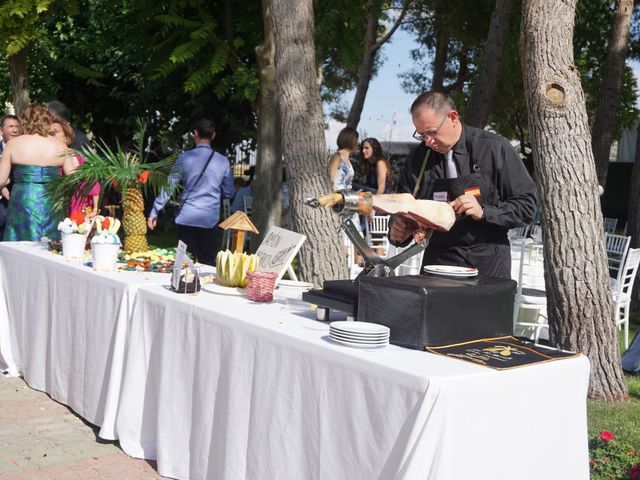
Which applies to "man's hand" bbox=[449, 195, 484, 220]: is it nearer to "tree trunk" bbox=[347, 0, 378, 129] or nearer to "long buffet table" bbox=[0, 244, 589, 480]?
"long buffet table" bbox=[0, 244, 589, 480]

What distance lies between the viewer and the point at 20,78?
30.3ft

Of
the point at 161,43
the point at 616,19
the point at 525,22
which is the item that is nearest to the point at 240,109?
the point at 161,43

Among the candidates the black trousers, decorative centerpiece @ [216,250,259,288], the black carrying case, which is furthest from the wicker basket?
the black trousers

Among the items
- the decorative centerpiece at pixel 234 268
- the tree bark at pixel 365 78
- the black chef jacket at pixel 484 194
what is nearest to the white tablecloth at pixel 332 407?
the decorative centerpiece at pixel 234 268

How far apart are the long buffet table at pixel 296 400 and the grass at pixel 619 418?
190cm

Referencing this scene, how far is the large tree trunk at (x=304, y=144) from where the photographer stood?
576 centimetres

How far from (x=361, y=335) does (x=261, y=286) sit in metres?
0.97

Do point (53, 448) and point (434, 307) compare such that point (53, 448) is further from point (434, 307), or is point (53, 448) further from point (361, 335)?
point (434, 307)

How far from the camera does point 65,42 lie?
14.7 m

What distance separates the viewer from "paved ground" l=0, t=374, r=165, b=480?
3.50 m

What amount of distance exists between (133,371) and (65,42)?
12528 mm

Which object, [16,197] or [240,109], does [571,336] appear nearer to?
[16,197]

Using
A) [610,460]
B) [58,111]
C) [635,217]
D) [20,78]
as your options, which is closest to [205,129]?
[58,111]

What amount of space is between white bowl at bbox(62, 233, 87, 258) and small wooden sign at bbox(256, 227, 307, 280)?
142cm
